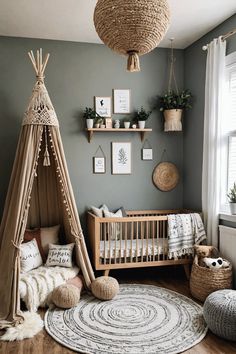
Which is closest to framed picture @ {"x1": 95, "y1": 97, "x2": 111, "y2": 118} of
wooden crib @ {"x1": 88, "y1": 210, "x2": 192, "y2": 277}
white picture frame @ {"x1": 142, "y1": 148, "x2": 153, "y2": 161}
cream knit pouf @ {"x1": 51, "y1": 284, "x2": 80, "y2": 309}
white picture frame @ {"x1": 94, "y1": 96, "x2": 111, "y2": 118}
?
white picture frame @ {"x1": 94, "y1": 96, "x2": 111, "y2": 118}

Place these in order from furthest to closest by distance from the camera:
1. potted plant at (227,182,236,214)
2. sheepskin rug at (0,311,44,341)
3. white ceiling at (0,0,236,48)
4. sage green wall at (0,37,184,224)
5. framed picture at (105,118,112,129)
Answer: framed picture at (105,118,112,129) < sage green wall at (0,37,184,224) < potted plant at (227,182,236,214) < white ceiling at (0,0,236,48) < sheepskin rug at (0,311,44,341)

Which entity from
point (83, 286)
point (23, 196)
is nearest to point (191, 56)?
point (23, 196)

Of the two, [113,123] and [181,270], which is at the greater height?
[113,123]

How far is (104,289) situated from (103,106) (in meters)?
2.21

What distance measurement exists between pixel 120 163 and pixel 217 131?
130 centimetres

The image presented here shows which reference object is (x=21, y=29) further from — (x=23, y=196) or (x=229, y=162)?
(x=229, y=162)

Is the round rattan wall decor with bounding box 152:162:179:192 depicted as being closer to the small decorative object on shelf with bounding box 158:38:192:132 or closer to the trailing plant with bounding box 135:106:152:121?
the small decorative object on shelf with bounding box 158:38:192:132

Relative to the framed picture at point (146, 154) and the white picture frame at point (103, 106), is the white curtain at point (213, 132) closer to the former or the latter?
the framed picture at point (146, 154)

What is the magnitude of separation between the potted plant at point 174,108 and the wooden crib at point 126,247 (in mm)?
1195

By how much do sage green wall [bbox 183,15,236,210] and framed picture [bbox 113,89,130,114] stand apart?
811 millimetres

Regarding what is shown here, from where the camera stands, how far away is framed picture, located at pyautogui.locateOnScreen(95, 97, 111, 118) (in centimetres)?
429

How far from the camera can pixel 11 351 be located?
8.22ft

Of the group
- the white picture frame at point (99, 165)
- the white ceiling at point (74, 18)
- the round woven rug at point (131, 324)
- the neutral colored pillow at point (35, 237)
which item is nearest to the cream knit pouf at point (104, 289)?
the round woven rug at point (131, 324)

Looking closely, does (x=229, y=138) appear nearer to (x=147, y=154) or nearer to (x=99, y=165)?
(x=147, y=154)
